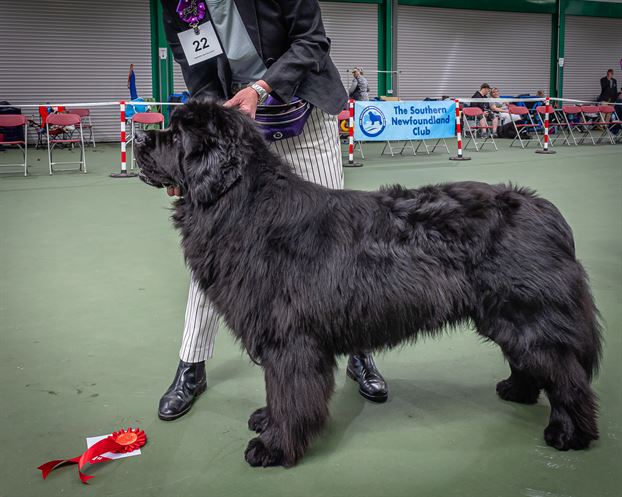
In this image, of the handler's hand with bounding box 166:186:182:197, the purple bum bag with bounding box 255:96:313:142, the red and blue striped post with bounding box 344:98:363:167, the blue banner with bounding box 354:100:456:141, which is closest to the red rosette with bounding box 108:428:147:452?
the handler's hand with bounding box 166:186:182:197

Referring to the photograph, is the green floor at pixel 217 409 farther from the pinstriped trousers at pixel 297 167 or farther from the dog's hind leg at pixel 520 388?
the pinstriped trousers at pixel 297 167

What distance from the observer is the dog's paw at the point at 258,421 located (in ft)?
7.61

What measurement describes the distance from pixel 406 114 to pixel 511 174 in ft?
9.46

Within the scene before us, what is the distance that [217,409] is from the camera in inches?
100

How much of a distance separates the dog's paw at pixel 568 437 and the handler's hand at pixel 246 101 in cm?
153

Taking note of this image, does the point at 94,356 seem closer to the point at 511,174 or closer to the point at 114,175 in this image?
the point at 114,175

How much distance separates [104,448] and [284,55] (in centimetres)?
156

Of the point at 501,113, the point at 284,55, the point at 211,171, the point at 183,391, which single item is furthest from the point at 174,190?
the point at 501,113

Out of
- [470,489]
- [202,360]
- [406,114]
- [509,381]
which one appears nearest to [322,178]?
[202,360]

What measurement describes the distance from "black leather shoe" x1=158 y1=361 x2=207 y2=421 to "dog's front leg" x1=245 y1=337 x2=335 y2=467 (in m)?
0.47

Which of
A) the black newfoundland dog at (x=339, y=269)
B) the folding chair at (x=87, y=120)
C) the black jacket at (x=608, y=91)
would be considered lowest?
the black newfoundland dog at (x=339, y=269)

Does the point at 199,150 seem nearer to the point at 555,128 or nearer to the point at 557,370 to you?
the point at 557,370

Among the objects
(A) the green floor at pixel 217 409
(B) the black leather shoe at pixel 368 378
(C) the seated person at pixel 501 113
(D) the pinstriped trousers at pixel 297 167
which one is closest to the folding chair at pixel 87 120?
(C) the seated person at pixel 501 113

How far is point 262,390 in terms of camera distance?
2697mm
